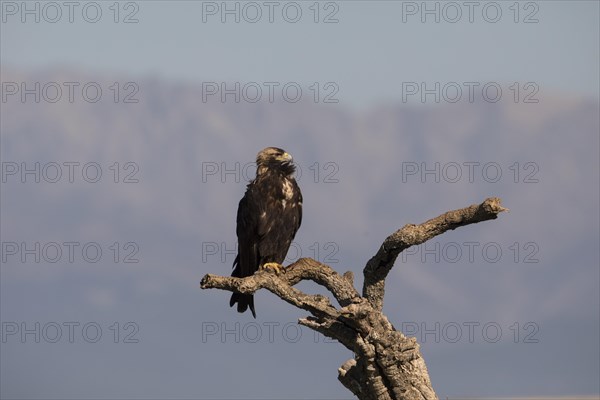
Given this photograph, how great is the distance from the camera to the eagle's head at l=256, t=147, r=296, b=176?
13.9 metres

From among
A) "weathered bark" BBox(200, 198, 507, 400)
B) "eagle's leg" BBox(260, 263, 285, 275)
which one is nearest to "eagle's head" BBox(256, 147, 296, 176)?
"eagle's leg" BBox(260, 263, 285, 275)

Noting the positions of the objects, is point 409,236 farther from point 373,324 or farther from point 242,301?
point 242,301

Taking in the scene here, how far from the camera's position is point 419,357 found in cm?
1152

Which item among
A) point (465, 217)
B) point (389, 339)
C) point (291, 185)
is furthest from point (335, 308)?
point (291, 185)

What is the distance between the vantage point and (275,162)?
45.6ft

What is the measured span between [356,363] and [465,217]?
218cm

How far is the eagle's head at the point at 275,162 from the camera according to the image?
13.9 meters

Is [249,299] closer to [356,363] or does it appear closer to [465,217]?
[356,363]

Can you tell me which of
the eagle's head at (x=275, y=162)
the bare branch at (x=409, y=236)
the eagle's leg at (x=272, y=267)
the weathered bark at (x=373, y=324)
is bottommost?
the weathered bark at (x=373, y=324)

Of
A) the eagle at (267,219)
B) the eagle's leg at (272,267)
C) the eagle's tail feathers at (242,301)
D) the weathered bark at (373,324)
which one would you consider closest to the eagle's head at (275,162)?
the eagle at (267,219)

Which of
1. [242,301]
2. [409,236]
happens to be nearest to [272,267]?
[242,301]

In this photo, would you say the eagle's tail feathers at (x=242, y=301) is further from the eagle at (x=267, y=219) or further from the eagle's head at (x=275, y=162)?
the eagle's head at (x=275, y=162)

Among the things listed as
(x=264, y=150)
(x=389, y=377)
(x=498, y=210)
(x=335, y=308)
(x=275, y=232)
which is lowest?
(x=389, y=377)

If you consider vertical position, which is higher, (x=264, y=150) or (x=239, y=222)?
(x=264, y=150)
